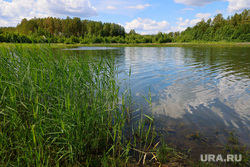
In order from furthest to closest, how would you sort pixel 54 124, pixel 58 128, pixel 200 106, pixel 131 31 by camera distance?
pixel 131 31 → pixel 200 106 → pixel 58 128 → pixel 54 124

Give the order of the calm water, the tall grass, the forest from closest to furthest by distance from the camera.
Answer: the tall grass → the calm water → the forest

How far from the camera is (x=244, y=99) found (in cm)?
625

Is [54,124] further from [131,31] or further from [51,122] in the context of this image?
[131,31]

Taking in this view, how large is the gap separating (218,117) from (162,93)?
9.13 ft

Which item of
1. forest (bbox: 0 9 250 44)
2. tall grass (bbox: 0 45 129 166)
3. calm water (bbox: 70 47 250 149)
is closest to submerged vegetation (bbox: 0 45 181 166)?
tall grass (bbox: 0 45 129 166)

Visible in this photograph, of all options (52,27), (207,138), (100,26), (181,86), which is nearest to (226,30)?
(181,86)

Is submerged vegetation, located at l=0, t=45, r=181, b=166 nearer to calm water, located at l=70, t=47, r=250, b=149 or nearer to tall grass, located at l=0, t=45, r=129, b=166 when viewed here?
tall grass, located at l=0, t=45, r=129, b=166

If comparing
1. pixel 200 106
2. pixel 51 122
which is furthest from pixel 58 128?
pixel 200 106

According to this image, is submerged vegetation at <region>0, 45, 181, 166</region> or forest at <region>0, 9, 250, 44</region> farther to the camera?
forest at <region>0, 9, 250, 44</region>

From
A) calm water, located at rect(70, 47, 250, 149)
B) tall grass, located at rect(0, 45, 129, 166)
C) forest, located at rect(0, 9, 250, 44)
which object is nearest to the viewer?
tall grass, located at rect(0, 45, 129, 166)

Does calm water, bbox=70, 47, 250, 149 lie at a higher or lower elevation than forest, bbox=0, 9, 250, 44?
lower

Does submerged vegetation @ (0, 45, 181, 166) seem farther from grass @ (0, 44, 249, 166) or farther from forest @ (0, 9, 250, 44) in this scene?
forest @ (0, 9, 250, 44)

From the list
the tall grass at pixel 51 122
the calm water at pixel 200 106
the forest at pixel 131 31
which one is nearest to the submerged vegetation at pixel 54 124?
the tall grass at pixel 51 122

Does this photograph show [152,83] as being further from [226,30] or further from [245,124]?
[226,30]
